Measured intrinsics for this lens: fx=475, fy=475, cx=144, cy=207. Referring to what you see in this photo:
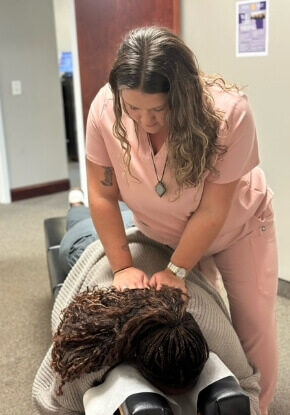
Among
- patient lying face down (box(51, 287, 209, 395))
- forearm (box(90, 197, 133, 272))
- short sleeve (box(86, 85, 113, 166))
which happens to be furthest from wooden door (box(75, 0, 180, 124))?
patient lying face down (box(51, 287, 209, 395))

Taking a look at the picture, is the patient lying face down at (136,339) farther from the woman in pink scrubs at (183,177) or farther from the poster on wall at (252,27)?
the poster on wall at (252,27)

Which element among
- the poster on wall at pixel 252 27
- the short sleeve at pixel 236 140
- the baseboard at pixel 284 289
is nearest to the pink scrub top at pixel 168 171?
the short sleeve at pixel 236 140

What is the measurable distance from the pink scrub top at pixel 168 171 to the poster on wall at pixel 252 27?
107 cm

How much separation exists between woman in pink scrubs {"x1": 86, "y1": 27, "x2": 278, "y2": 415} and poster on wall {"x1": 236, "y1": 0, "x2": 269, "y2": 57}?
1094mm

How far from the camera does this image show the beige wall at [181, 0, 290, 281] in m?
2.14

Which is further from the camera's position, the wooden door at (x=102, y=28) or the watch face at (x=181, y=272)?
the wooden door at (x=102, y=28)

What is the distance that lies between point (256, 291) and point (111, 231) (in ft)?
1.50

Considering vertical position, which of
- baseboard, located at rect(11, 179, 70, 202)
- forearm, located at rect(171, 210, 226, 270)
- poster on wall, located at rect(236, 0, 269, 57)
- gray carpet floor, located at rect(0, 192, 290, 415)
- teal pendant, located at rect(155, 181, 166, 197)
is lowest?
gray carpet floor, located at rect(0, 192, 290, 415)

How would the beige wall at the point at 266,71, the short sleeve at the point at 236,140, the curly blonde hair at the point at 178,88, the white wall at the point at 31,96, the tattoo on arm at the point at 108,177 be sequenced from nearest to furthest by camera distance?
the curly blonde hair at the point at 178,88 → the short sleeve at the point at 236,140 → the tattoo on arm at the point at 108,177 → the beige wall at the point at 266,71 → the white wall at the point at 31,96

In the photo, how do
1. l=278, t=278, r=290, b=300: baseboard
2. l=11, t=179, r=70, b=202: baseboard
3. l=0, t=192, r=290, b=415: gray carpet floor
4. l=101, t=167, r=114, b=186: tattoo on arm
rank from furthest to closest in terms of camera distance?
l=11, t=179, r=70, b=202: baseboard, l=278, t=278, r=290, b=300: baseboard, l=0, t=192, r=290, b=415: gray carpet floor, l=101, t=167, r=114, b=186: tattoo on arm

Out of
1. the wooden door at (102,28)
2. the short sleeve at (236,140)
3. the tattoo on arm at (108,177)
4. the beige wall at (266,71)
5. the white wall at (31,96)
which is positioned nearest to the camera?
the short sleeve at (236,140)

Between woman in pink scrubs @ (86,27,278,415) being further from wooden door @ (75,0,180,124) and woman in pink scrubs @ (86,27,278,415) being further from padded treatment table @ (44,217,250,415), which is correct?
wooden door @ (75,0,180,124)

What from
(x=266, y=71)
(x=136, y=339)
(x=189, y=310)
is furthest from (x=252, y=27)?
(x=136, y=339)

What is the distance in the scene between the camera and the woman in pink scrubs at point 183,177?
1015mm
